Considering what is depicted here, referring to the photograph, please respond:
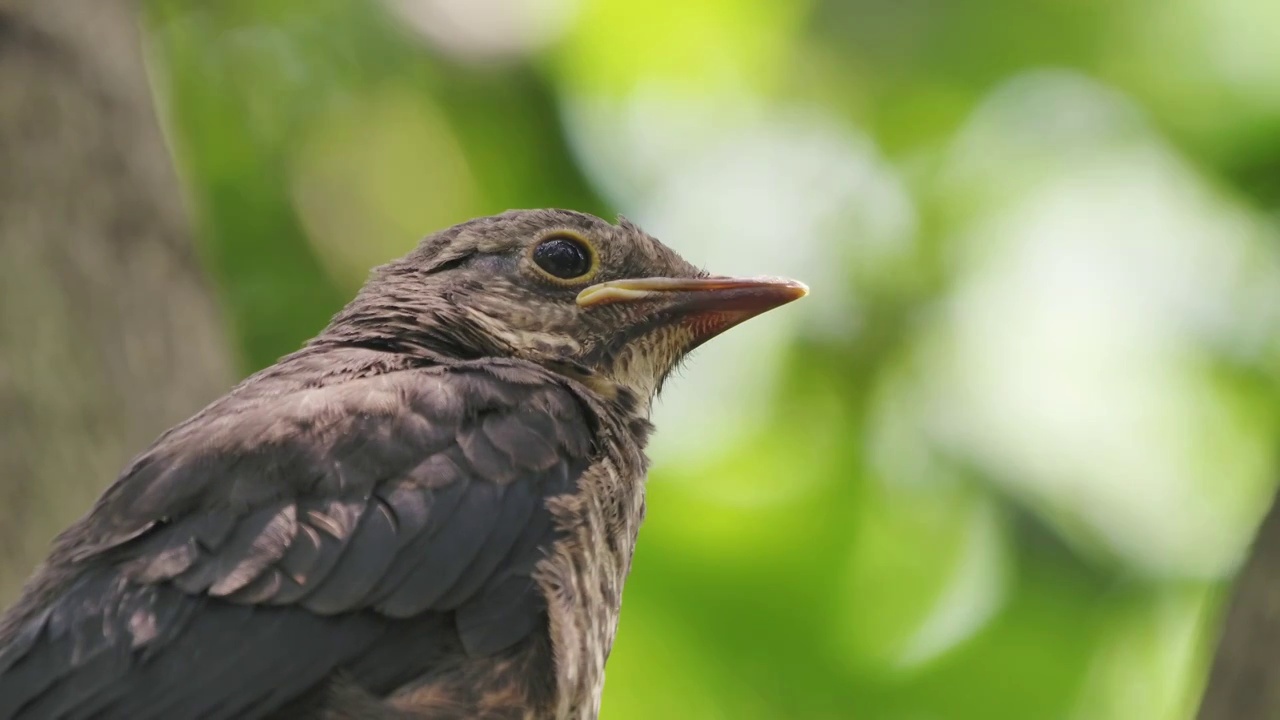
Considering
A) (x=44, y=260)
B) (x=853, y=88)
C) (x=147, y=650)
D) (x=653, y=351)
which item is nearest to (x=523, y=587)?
(x=147, y=650)

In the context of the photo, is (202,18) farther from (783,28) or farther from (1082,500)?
(1082,500)

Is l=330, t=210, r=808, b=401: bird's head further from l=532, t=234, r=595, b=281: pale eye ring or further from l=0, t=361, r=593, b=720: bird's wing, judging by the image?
l=0, t=361, r=593, b=720: bird's wing

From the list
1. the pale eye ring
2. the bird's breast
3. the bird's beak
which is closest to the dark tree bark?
the pale eye ring

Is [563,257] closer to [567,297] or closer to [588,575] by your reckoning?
[567,297]

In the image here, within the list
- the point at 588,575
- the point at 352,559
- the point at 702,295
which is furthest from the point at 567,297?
the point at 352,559

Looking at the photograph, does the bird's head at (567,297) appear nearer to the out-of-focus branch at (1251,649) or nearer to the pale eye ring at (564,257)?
the pale eye ring at (564,257)

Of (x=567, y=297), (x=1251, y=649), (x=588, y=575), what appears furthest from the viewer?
(x=567, y=297)

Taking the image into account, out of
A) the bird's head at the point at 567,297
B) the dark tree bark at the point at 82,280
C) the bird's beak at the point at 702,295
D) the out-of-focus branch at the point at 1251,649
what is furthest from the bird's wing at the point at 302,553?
the out-of-focus branch at the point at 1251,649
